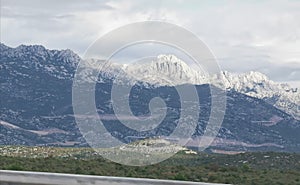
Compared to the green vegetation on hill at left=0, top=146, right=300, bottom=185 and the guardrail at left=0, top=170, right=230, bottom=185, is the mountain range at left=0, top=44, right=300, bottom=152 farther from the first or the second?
the guardrail at left=0, top=170, right=230, bottom=185

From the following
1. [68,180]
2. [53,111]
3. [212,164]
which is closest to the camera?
[68,180]

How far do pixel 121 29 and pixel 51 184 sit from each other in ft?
15.1

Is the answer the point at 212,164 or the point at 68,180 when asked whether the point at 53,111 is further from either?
the point at 68,180

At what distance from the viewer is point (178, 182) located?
11.6 feet

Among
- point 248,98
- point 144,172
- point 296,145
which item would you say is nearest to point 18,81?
point 248,98

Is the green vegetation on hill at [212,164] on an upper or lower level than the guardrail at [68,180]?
lower

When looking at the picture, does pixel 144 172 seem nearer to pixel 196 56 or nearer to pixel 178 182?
pixel 196 56

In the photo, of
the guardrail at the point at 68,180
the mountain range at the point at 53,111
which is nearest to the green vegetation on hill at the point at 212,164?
the mountain range at the point at 53,111

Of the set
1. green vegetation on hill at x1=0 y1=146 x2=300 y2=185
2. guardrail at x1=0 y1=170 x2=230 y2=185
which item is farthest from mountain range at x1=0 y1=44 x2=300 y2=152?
guardrail at x1=0 y1=170 x2=230 y2=185

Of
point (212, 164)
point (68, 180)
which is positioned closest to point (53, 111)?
point (212, 164)

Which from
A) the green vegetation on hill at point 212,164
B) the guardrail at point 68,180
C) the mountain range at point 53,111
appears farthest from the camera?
the mountain range at point 53,111

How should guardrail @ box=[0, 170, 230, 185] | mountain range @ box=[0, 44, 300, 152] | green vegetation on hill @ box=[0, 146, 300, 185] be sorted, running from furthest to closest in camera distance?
mountain range @ box=[0, 44, 300, 152] → green vegetation on hill @ box=[0, 146, 300, 185] → guardrail @ box=[0, 170, 230, 185]

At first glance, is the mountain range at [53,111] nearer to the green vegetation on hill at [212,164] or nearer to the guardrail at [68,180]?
the green vegetation on hill at [212,164]

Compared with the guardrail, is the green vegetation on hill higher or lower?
lower
